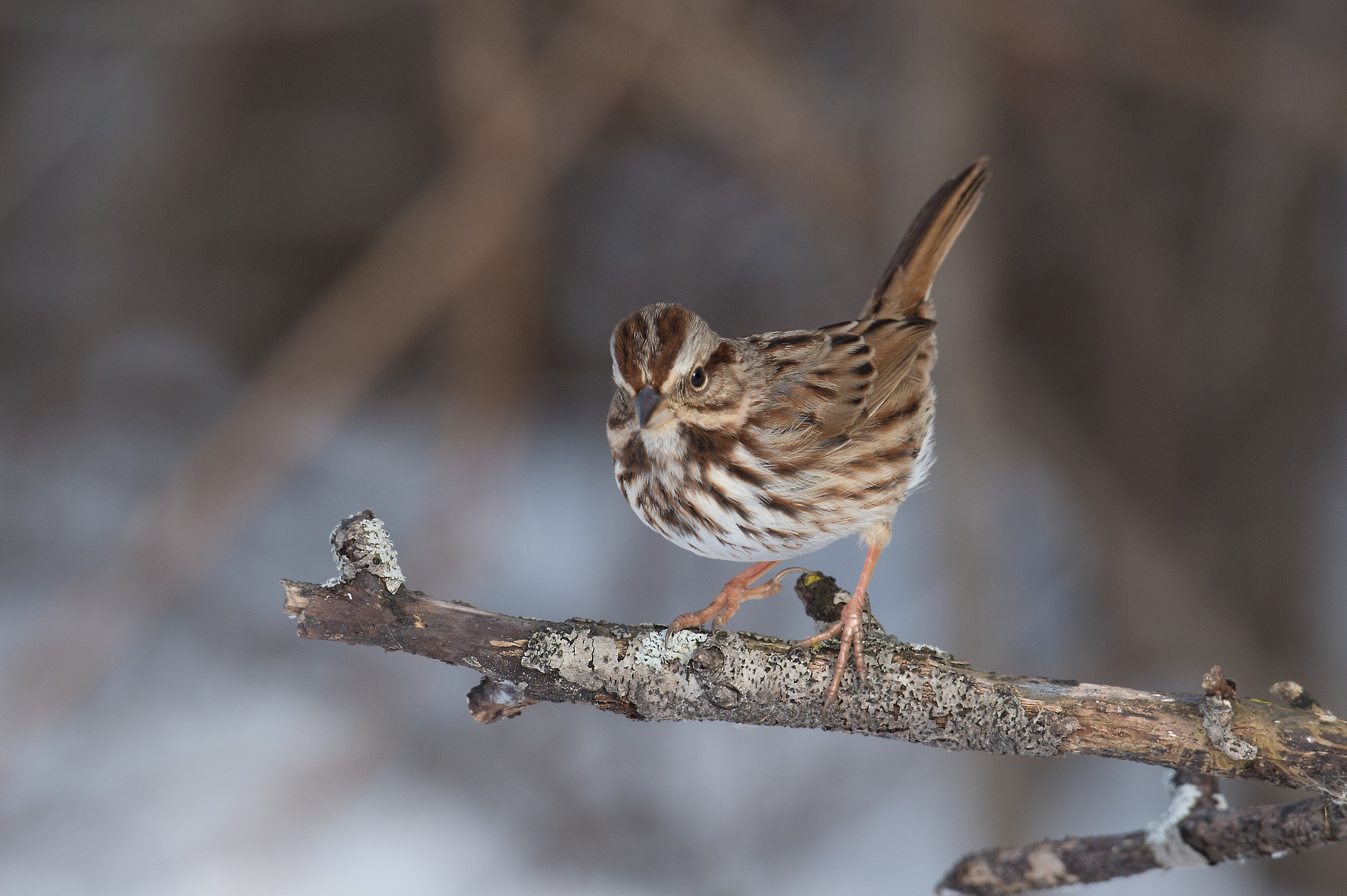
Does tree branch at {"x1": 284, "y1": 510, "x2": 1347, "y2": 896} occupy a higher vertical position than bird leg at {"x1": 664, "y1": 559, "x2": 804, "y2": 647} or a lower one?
lower

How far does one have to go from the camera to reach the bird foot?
196 cm

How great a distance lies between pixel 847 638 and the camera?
2.08 metres

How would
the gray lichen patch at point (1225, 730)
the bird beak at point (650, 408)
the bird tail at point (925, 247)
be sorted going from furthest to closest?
1. the bird tail at point (925, 247)
2. the bird beak at point (650, 408)
3. the gray lichen patch at point (1225, 730)

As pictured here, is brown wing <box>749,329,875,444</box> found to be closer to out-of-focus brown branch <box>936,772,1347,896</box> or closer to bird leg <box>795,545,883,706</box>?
bird leg <box>795,545,883,706</box>

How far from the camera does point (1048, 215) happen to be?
5.46 metres

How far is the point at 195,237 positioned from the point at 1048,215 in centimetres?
495

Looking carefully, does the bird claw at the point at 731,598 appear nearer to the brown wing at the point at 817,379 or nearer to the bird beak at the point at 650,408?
the brown wing at the point at 817,379

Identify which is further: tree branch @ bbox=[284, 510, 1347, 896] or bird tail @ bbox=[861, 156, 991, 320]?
bird tail @ bbox=[861, 156, 991, 320]

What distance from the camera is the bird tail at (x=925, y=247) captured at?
10.9 feet

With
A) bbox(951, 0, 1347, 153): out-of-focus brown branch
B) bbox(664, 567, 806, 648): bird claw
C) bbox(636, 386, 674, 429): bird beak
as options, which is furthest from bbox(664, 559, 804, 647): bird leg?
bbox(951, 0, 1347, 153): out-of-focus brown branch

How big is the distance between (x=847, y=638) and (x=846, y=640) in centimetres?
1

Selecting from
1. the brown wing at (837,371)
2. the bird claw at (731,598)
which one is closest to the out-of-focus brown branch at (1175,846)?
the bird claw at (731,598)

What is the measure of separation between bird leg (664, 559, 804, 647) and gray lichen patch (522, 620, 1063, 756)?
583 mm

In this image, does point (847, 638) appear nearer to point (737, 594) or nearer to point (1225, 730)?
point (1225, 730)
